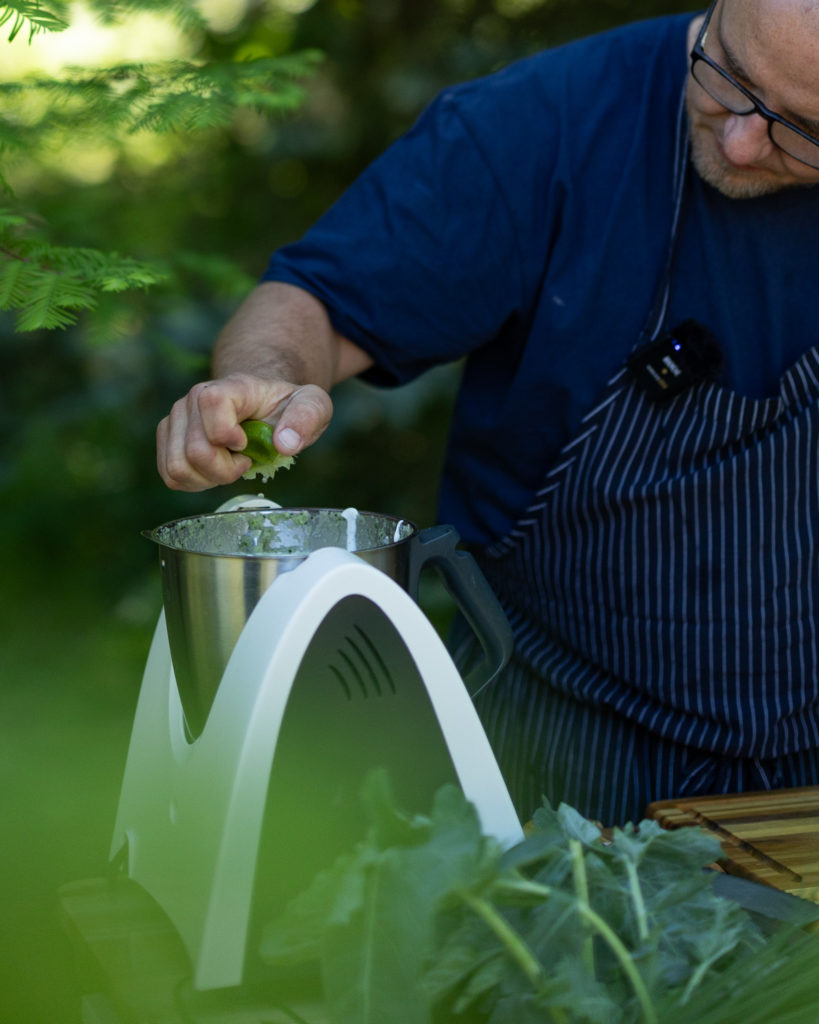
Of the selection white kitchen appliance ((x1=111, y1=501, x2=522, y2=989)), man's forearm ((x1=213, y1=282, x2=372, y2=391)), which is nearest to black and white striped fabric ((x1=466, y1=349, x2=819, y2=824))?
man's forearm ((x1=213, y1=282, x2=372, y2=391))

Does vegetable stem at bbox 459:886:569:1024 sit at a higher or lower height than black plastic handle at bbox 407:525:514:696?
lower

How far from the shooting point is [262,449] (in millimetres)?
897

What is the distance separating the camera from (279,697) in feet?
2.22

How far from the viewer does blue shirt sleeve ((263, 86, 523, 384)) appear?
1318 millimetres

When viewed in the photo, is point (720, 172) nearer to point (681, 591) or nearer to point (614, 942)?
point (681, 591)

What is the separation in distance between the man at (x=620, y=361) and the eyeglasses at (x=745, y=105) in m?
0.01

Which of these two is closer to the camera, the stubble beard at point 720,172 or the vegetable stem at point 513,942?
the vegetable stem at point 513,942

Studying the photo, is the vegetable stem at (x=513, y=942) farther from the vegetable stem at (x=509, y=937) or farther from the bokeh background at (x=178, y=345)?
the bokeh background at (x=178, y=345)

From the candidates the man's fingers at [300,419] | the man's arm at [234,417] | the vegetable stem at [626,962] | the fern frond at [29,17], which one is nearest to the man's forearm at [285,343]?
the man's arm at [234,417]

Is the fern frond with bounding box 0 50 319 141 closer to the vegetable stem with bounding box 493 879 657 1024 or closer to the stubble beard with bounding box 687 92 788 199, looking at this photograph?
the stubble beard with bounding box 687 92 788 199

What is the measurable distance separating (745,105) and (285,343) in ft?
1.82

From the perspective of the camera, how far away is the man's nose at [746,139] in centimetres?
113

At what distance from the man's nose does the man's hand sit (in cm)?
53

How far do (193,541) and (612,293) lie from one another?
2.29 ft
